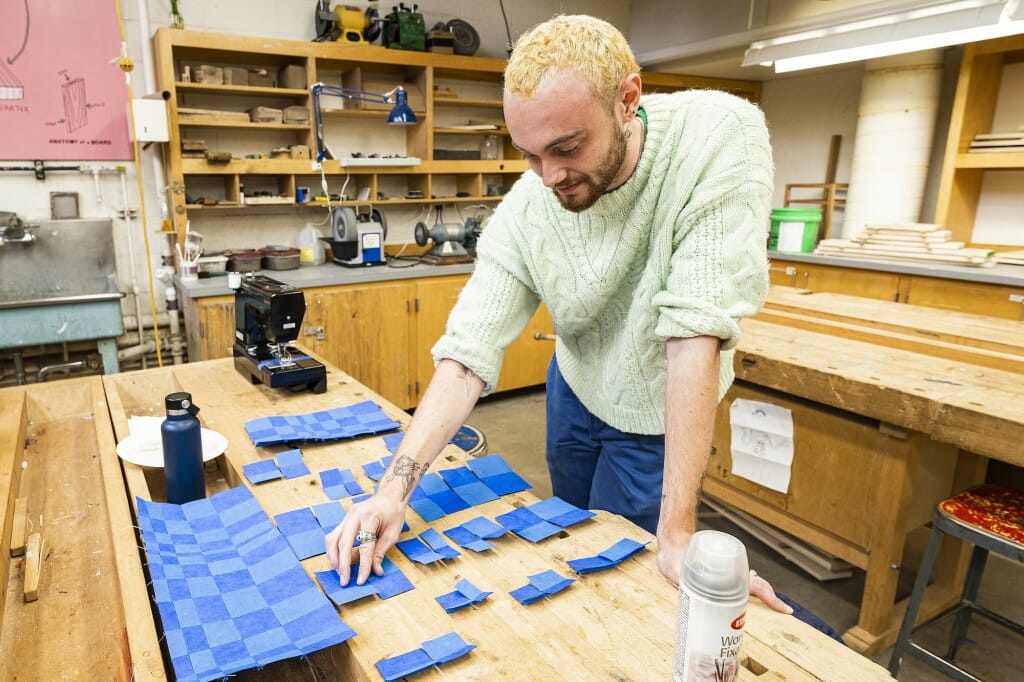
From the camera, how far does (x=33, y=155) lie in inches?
131

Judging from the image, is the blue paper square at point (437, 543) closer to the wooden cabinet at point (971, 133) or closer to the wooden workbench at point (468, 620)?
the wooden workbench at point (468, 620)

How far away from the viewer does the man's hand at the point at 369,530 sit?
987 mm

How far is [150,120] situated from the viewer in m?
3.17

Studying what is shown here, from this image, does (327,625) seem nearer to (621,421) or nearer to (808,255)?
(621,421)

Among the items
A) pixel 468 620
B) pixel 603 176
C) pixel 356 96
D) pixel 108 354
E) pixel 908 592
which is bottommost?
pixel 908 592

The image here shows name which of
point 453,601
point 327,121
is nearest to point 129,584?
point 453,601

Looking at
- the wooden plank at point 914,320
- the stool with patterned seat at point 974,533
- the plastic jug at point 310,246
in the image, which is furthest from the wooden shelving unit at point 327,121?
the stool with patterned seat at point 974,533

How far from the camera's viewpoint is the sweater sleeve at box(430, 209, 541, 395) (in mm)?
1260

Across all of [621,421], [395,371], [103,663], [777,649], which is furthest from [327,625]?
[395,371]

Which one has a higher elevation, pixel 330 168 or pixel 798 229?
pixel 330 168

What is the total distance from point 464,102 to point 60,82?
222cm

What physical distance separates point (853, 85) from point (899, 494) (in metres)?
3.78

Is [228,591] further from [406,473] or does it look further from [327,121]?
[327,121]

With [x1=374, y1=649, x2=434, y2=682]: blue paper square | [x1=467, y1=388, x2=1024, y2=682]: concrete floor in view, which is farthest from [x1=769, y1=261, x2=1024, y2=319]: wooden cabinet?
[x1=374, y1=649, x2=434, y2=682]: blue paper square
